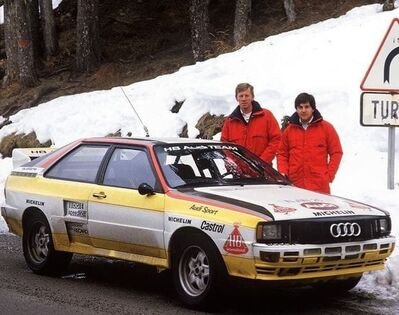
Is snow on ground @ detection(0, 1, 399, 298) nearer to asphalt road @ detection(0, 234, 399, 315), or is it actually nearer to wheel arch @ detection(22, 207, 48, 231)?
asphalt road @ detection(0, 234, 399, 315)

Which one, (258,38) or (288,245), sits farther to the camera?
(258,38)

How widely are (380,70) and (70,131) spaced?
31.1ft

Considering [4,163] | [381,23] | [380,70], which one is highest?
[381,23]

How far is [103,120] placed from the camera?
16.0 metres

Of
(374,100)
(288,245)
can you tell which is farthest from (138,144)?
(374,100)

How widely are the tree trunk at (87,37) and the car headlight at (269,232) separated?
15.3 m

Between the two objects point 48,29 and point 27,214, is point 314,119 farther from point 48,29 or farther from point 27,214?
point 48,29

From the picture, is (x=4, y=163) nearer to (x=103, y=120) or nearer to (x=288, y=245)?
(x=103, y=120)

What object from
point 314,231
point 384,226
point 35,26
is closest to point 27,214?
point 314,231

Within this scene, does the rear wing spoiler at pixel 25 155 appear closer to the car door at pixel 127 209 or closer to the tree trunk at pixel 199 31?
the car door at pixel 127 209

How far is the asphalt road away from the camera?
6.45 meters

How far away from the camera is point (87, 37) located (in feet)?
67.2

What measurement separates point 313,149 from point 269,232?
2.25 metres

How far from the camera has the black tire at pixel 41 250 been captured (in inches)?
317
